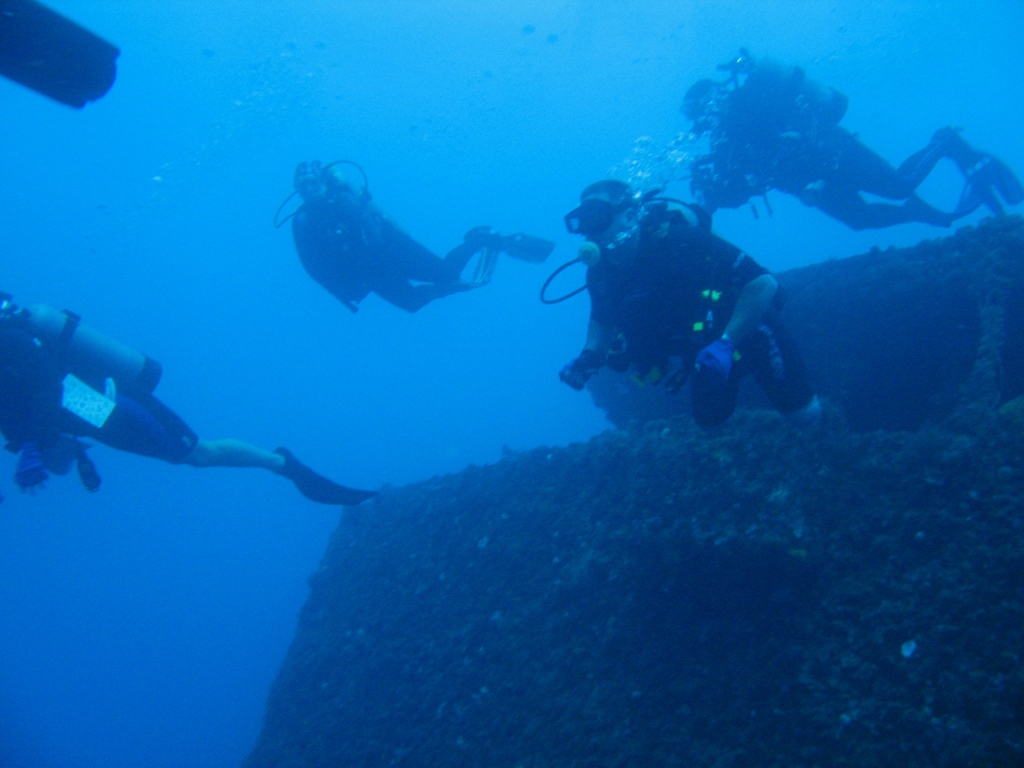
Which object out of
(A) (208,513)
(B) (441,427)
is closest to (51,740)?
(A) (208,513)

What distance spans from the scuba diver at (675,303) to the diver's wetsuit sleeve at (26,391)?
14.8 ft

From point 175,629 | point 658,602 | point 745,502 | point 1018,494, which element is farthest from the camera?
point 175,629

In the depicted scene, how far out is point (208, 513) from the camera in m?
90.0

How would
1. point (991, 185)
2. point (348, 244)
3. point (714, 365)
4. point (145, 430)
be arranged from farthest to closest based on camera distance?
point (991, 185)
point (348, 244)
point (145, 430)
point (714, 365)

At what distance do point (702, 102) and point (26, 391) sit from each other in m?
10.3

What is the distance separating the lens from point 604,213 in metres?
3.91

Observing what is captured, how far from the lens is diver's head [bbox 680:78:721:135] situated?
30.0 ft

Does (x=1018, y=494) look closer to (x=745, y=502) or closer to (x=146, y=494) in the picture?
(x=745, y=502)

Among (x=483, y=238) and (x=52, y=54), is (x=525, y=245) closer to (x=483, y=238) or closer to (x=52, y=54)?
(x=483, y=238)

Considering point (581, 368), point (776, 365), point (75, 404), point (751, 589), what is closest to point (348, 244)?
point (75, 404)

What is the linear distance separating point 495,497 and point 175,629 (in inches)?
2286

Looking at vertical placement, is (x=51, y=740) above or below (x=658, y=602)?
below

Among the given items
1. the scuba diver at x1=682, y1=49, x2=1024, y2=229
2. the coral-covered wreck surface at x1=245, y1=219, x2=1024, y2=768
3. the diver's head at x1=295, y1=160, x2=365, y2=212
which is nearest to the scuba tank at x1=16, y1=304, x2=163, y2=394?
the diver's head at x1=295, y1=160, x2=365, y2=212

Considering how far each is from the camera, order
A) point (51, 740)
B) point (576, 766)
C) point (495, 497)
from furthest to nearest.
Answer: point (51, 740) → point (495, 497) → point (576, 766)
